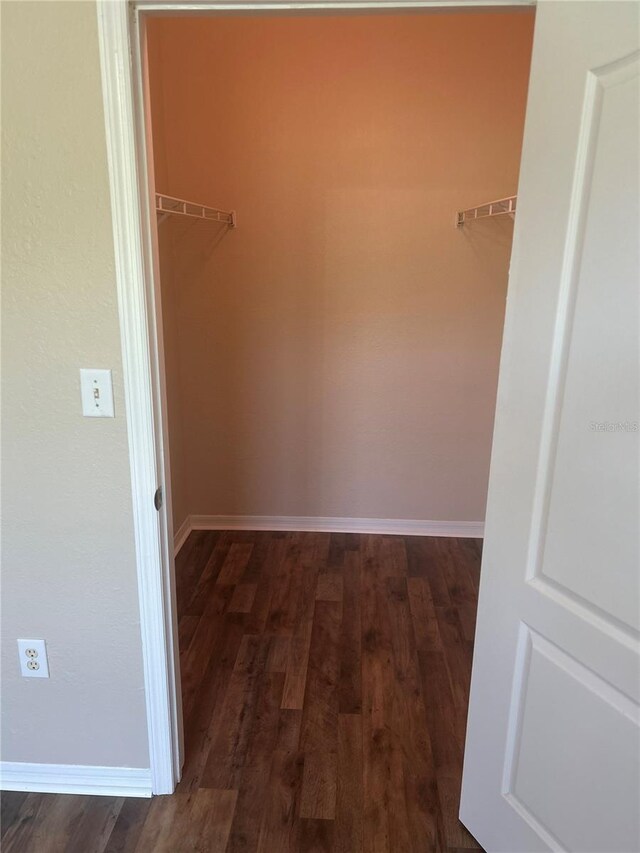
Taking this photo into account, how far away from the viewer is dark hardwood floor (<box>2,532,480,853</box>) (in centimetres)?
158

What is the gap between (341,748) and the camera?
186cm

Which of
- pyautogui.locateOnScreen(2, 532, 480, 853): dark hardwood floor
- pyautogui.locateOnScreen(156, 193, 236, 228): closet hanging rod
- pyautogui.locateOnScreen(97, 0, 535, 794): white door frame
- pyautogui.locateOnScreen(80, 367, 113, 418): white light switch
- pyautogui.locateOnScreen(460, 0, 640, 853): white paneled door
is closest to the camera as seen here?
pyautogui.locateOnScreen(460, 0, 640, 853): white paneled door

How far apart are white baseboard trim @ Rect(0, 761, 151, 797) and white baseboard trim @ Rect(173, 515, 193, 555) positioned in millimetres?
1422

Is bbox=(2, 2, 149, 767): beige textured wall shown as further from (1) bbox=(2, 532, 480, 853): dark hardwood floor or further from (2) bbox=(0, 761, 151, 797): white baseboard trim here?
(1) bbox=(2, 532, 480, 853): dark hardwood floor

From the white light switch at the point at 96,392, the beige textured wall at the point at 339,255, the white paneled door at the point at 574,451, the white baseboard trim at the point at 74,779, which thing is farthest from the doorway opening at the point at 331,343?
the white light switch at the point at 96,392

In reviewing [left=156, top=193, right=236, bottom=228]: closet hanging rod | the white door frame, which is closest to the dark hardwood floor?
the white door frame

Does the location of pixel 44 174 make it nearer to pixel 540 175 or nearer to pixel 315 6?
pixel 315 6

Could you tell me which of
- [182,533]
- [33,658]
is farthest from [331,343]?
[33,658]

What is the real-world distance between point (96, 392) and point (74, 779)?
121 centimetres

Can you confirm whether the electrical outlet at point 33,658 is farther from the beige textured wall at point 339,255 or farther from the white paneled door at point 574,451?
the beige textured wall at point 339,255

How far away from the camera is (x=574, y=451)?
3.66 ft

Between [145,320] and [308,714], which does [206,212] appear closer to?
[145,320]

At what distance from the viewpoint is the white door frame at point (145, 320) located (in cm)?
119

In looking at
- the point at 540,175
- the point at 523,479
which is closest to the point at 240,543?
the point at 523,479
